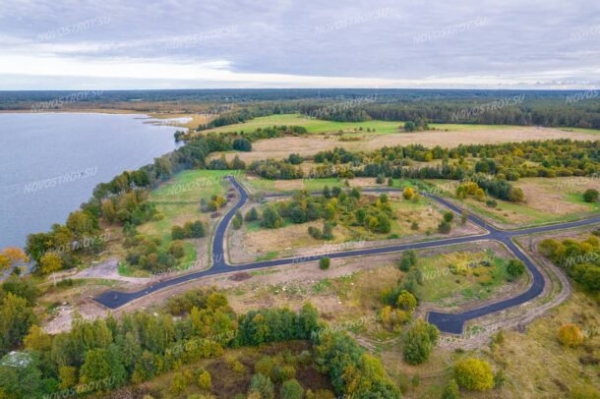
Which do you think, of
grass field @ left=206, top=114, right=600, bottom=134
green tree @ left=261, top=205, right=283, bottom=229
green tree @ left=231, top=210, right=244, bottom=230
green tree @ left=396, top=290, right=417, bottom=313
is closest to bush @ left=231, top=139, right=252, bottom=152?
grass field @ left=206, top=114, right=600, bottom=134

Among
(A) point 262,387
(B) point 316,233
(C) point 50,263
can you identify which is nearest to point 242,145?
(B) point 316,233

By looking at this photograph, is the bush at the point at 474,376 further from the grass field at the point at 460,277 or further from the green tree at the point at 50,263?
the green tree at the point at 50,263

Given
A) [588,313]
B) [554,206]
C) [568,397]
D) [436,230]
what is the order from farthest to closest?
1. [554,206]
2. [436,230]
3. [588,313]
4. [568,397]

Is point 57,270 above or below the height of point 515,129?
below

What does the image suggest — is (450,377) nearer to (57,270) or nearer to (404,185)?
(57,270)

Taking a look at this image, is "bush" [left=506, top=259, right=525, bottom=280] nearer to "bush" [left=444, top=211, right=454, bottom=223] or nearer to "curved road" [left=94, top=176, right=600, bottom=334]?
"curved road" [left=94, top=176, right=600, bottom=334]

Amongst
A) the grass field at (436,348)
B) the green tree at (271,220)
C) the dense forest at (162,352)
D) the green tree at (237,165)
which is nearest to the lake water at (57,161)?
the green tree at (237,165)

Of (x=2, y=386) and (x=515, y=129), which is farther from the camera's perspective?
(x=515, y=129)

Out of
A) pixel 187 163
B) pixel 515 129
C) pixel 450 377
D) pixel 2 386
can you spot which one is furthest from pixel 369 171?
pixel 515 129
